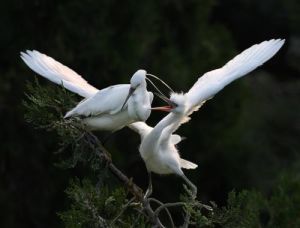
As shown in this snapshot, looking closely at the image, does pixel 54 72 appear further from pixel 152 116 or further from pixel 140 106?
pixel 152 116

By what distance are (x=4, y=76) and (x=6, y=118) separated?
0.39 meters

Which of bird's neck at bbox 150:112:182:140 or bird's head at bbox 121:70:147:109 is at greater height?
bird's head at bbox 121:70:147:109

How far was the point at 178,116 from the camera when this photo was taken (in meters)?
5.80

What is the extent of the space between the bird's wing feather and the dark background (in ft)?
11.1

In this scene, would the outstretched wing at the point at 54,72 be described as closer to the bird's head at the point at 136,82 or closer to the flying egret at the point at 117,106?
the flying egret at the point at 117,106

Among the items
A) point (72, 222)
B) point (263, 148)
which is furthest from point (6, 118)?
point (72, 222)

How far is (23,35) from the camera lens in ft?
32.6

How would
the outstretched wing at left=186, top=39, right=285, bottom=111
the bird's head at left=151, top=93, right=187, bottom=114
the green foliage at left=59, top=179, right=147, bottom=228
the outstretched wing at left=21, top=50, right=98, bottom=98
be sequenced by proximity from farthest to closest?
1. the outstretched wing at left=21, top=50, right=98, bottom=98
2. the outstretched wing at left=186, top=39, right=285, bottom=111
3. the bird's head at left=151, top=93, right=187, bottom=114
4. the green foliage at left=59, top=179, right=147, bottom=228

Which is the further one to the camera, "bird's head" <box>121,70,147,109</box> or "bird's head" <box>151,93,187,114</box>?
"bird's head" <box>121,70,147,109</box>

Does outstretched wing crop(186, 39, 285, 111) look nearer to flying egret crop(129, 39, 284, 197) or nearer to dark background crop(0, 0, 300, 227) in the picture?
flying egret crop(129, 39, 284, 197)

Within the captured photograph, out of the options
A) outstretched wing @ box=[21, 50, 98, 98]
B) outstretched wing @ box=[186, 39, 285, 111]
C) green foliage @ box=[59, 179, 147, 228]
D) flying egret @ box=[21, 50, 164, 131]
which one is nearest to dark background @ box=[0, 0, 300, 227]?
outstretched wing @ box=[21, 50, 98, 98]

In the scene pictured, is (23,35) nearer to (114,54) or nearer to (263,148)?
(114,54)

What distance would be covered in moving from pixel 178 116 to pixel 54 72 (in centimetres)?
93

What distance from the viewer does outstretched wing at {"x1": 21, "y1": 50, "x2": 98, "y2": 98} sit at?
628 centimetres
